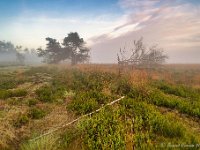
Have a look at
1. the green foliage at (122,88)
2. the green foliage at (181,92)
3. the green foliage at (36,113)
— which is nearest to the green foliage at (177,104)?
the green foliage at (122,88)

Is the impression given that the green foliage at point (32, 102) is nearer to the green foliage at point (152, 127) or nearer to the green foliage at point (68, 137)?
the green foliage at point (68, 137)

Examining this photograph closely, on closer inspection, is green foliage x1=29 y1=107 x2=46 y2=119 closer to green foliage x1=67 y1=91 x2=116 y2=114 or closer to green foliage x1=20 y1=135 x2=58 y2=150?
green foliage x1=67 y1=91 x2=116 y2=114

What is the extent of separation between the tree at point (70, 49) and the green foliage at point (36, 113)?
135 ft

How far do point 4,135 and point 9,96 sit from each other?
15.8ft

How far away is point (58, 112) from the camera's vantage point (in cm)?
856

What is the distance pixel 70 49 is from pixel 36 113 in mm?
42754

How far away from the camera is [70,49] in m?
50.2

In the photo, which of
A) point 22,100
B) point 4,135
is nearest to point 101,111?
point 4,135

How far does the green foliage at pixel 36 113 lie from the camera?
821 cm

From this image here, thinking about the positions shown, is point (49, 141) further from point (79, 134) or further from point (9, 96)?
point (9, 96)

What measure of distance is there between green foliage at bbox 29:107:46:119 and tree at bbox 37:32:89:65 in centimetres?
4107

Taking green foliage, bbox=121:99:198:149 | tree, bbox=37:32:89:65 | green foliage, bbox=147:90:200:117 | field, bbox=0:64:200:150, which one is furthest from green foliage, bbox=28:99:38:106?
tree, bbox=37:32:89:65

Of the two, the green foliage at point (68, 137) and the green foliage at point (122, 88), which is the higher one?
the green foliage at point (122, 88)

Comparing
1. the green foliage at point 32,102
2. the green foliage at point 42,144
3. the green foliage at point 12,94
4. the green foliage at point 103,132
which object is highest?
the green foliage at point 12,94
